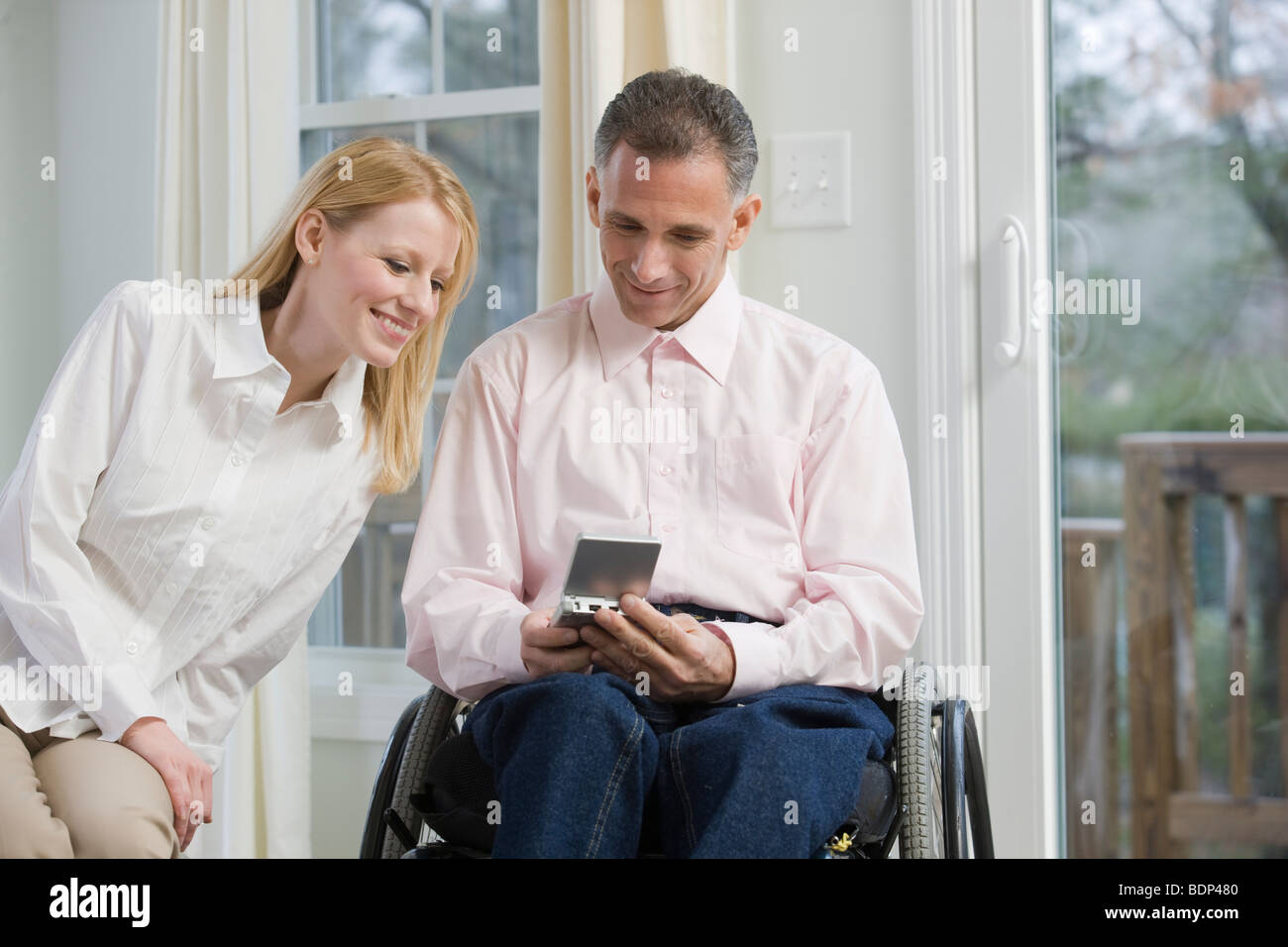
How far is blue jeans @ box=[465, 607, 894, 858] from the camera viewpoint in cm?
108

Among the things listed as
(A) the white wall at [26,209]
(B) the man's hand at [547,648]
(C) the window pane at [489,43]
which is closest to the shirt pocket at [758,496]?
(B) the man's hand at [547,648]

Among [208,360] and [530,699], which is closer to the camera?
[530,699]

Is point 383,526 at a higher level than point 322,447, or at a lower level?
lower

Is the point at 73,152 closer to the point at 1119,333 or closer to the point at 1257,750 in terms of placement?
the point at 1119,333

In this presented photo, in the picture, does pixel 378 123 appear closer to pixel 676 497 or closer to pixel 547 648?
pixel 676 497

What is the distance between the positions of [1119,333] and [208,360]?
1.46 metres

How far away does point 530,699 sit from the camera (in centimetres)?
118

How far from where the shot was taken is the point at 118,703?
126 centimetres

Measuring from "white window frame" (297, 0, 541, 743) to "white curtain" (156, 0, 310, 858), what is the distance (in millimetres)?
116

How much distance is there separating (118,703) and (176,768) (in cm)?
9

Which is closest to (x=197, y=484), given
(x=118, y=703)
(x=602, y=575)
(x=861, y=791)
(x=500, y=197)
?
(x=118, y=703)

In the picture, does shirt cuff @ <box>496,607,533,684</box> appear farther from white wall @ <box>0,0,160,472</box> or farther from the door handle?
white wall @ <box>0,0,160,472</box>
